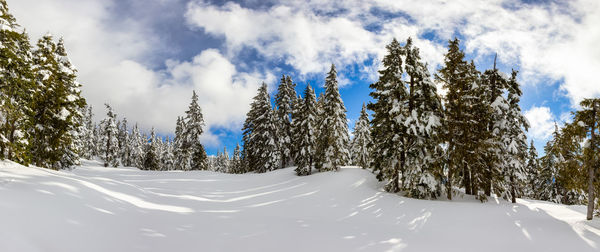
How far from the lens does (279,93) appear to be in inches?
1820

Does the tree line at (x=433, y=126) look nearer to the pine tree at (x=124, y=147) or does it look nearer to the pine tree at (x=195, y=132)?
the pine tree at (x=195, y=132)

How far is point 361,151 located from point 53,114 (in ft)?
131

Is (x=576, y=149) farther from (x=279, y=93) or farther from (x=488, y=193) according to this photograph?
(x=279, y=93)

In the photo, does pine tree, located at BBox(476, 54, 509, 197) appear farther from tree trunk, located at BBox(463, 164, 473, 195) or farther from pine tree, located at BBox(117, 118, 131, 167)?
pine tree, located at BBox(117, 118, 131, 167)

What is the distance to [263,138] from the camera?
42.1 metres

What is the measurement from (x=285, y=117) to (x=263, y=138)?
5586 millimetres

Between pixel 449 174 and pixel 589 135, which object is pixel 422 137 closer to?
pixel 449 174

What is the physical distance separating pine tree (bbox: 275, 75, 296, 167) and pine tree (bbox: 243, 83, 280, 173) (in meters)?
1.32

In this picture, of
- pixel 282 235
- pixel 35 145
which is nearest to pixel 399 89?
pixel 282 235

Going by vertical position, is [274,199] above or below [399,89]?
below

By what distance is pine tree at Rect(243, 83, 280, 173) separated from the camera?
41969 millimetres

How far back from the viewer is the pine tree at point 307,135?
106ft

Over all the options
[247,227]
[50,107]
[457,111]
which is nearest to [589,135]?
[457,111]

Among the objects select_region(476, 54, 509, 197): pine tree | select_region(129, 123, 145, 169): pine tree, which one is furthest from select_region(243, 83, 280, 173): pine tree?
select_region(129, 123, 145, 169): pine tree
